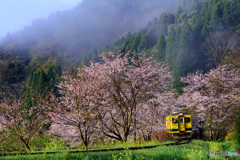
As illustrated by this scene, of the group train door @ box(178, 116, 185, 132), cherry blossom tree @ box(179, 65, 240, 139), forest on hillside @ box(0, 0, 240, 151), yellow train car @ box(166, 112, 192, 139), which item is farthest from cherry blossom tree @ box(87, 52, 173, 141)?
cherry blossom tree @ box(179, 65, 240, 139)

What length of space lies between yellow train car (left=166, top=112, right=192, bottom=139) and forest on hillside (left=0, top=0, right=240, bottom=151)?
1.30 meters

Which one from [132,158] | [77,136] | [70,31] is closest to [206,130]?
[77,136]

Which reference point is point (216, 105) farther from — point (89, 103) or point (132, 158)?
point (132, 158)

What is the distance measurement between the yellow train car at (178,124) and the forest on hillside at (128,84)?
4.25ft

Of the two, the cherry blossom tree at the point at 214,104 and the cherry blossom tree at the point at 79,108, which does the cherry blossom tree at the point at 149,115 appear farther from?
the cherry blossom tree at the point at 214,104

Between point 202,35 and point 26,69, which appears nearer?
point 202,35

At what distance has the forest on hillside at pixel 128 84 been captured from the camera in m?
10.4

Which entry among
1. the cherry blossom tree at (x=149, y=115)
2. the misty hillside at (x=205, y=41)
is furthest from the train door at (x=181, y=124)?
the misty hillside at (x=205, y=41)

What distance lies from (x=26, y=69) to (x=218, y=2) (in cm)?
7343

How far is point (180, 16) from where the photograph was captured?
81.7m

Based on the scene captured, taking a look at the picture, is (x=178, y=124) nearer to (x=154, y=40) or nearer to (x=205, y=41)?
(x=205, y=41)

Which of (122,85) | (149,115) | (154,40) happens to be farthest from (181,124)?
(154,40)

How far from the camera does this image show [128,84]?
12344 millimetres

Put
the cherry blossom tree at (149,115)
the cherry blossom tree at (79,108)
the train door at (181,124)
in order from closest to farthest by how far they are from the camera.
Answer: the cherry blossom tree at (79,108) < the cherry blossom tree at (149,115) < the train door at (181,124)
